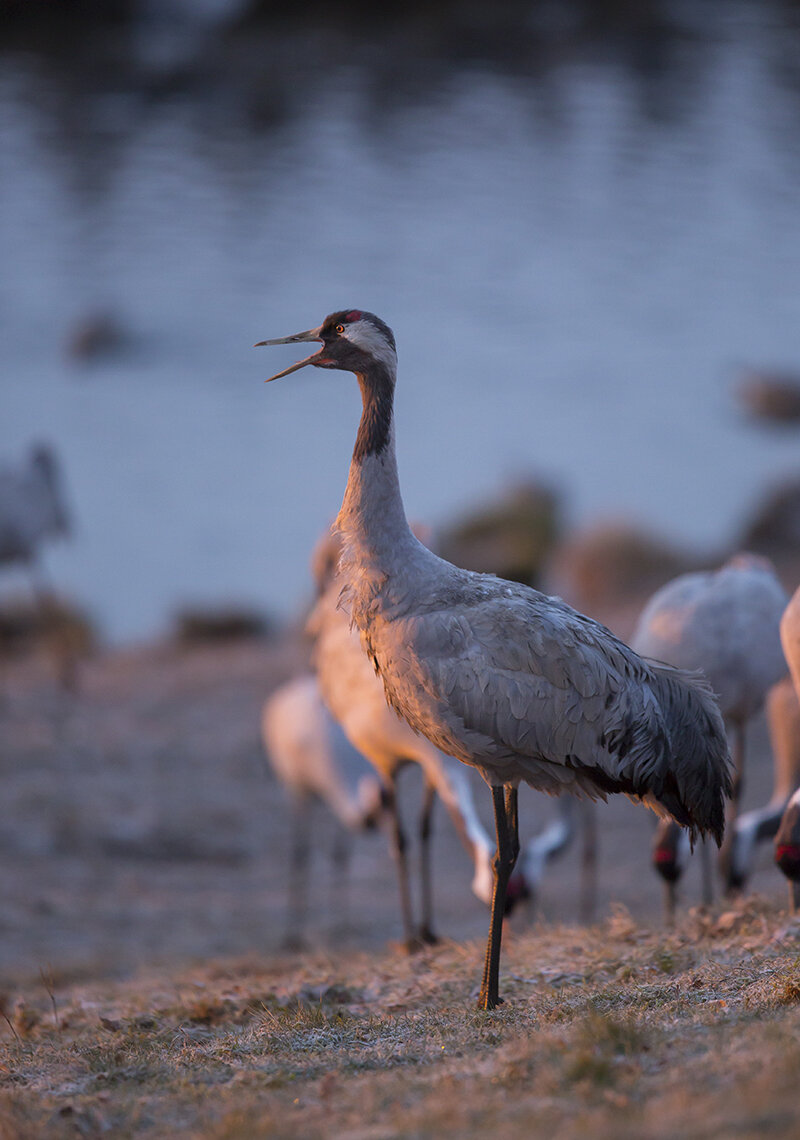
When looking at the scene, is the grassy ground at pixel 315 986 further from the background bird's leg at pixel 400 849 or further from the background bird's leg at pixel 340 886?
the background bird's leg at pixel 400 849

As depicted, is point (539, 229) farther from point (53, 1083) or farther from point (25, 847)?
point (53, 1083)

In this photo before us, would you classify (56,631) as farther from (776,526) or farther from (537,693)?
(537,693)

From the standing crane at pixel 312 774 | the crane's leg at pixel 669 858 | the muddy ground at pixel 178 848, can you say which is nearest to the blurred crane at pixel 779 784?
the muddy ground at pixel 178 848

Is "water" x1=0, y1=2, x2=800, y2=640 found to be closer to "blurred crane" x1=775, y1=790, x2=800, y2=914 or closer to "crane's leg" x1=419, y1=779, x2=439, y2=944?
"crane's leg" x1=419, y1=779, x2=439, y2=944

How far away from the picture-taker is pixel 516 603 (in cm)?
409

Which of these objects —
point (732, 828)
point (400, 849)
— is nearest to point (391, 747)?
point (400, 849)

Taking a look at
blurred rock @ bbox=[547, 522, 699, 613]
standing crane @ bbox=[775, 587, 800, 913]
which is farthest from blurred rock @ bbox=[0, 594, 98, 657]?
standing crane @ bbox=[775, 587, 800, 913]

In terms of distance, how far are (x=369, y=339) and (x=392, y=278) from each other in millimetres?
24010

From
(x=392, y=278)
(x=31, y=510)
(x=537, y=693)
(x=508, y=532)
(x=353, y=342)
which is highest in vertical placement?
(x=353, y=342)

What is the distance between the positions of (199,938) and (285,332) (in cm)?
1798

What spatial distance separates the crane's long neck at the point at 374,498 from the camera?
416cm

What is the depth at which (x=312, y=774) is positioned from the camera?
325 inches

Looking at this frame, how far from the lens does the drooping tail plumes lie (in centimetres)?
429

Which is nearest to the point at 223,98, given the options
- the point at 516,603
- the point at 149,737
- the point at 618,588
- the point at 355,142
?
the point at 355,142
